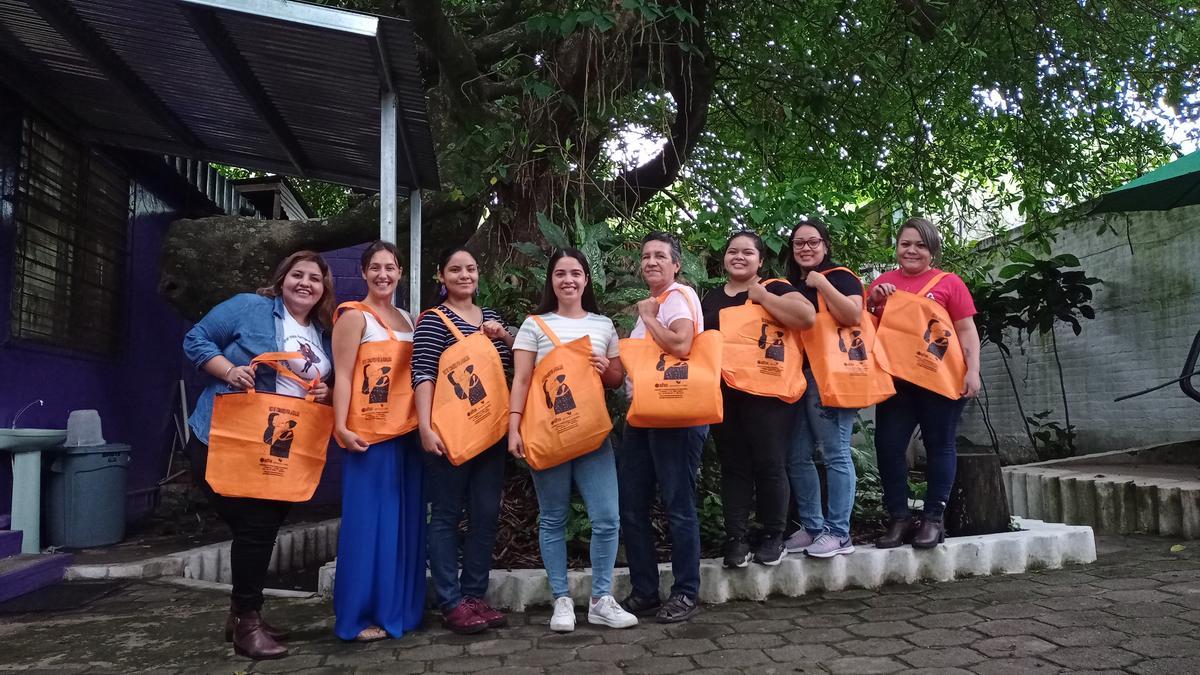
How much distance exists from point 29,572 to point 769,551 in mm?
3864

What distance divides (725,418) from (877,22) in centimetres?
437

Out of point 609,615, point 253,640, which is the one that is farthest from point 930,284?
point 253,640

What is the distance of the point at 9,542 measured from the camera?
15.3ft

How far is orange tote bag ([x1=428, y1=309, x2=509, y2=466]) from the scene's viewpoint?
10.4 ft

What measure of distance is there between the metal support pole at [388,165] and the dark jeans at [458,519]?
4.24 ft

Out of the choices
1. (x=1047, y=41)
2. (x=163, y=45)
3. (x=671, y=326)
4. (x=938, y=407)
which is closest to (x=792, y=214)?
(x=938, y=407)

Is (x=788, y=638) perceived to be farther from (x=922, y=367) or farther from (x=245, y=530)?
(x=245, y=530)

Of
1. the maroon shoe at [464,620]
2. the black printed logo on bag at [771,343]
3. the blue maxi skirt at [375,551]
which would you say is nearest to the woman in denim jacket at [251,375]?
the blue maxi skirt at [375,551]

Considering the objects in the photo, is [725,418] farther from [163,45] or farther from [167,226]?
[167,226]

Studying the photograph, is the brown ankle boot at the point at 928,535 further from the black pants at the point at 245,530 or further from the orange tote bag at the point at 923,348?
the black pants at the point at 245,530

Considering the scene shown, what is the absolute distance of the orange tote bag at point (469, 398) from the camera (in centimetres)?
318

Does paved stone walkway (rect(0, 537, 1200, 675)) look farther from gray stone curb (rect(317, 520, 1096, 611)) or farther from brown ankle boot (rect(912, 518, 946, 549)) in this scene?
brown ankle boot (rect(912, 518, 946, 549))

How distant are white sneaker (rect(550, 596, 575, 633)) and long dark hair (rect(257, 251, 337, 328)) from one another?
152 centimetres

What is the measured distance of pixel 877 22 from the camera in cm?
644
